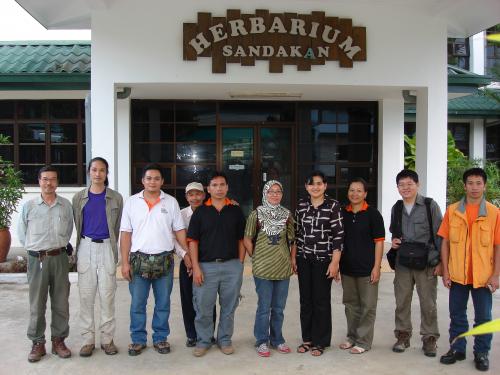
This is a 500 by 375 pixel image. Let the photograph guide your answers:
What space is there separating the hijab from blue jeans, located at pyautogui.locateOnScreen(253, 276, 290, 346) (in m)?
0.43

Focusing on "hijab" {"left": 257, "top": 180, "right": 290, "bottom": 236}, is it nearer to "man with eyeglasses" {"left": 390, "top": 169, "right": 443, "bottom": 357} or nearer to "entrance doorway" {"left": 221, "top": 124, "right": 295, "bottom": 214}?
"man with eyeglasses" {"left": 390, "top": 169, "right": 443, "bottom": 357}

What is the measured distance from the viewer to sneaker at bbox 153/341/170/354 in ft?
14.3

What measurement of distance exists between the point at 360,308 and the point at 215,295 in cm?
129

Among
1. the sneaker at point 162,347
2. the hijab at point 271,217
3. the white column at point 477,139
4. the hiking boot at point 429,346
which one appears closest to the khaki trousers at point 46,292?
the sneaker at point 162,347

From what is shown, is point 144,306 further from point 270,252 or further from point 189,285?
point 270,252

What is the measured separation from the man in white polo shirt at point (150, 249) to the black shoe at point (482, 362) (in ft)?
8.37

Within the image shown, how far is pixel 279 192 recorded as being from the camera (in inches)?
168

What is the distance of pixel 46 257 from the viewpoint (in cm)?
418

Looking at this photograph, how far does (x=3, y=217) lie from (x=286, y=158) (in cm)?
486

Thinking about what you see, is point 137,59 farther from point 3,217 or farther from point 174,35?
point 3,217

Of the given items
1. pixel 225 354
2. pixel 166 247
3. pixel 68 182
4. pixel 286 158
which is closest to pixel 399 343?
pixel 225 354

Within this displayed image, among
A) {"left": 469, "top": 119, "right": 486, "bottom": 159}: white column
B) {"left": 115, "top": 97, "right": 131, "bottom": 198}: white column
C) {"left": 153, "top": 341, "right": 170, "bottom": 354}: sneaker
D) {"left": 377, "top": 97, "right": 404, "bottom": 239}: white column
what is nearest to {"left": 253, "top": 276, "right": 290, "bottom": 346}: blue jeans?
{"left": 153, "top": 341, "right": 170, "bottom": 354}: sneaker

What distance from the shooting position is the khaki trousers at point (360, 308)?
4.31 meters

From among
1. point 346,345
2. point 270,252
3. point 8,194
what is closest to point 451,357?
point 346,345
